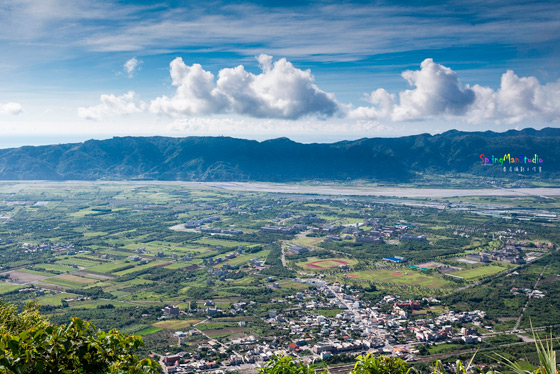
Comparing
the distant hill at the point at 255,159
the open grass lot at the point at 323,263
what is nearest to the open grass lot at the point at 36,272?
the open grass lot at the point at 323,263

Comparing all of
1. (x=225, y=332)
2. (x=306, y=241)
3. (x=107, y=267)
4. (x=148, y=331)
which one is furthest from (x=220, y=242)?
(x=225, y=332)

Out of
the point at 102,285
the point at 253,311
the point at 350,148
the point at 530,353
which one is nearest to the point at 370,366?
the point at 530,353

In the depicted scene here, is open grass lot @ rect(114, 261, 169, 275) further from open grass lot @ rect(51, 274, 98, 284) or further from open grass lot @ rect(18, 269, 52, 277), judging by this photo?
open grass lot @ rect(18, 269, 52, 277)

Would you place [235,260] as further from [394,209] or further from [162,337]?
[394,209]

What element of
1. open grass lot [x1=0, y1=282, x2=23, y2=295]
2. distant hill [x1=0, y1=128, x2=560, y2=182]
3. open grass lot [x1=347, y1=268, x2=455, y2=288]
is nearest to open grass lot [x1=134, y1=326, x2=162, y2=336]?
open grass lot [x1=0, y1=282, x2=23, y2=295]

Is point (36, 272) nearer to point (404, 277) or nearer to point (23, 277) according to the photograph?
point (23, 277)

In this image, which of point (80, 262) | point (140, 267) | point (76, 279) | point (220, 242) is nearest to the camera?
point (76, 279)
